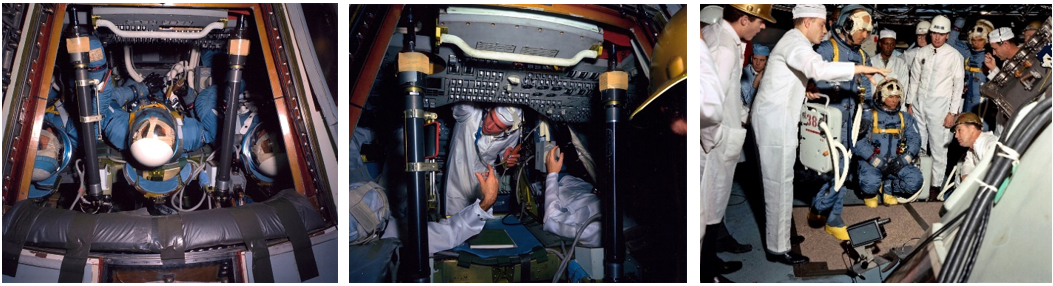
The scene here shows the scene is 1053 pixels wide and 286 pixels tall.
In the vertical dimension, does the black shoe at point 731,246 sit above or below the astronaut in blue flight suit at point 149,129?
below

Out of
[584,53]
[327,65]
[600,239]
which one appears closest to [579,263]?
[600,239]

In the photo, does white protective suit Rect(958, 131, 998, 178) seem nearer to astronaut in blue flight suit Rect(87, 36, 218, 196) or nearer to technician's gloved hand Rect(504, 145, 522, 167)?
technician's gloved hand Rect(504, 145, 522, 167)

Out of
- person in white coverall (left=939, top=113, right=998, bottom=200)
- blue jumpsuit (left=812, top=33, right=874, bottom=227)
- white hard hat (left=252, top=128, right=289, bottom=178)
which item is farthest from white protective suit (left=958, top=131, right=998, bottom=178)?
white hard hat (left=252, top=128, right=289, bottom=178)

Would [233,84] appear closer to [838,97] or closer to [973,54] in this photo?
[838,97]

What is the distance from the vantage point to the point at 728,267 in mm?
2234

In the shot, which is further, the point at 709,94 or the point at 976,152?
the point at 976,152

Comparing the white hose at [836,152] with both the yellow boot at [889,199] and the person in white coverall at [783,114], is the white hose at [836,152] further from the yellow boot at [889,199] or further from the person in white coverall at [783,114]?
the yellow boot at [889,199]

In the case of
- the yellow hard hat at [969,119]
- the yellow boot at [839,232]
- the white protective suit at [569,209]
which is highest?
the yellow hard hat at [969,119]

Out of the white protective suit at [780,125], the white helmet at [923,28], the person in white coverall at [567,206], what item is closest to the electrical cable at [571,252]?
the person in white coverall at [567,206]

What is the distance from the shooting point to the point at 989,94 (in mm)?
2436

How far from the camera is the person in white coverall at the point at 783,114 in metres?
2.17

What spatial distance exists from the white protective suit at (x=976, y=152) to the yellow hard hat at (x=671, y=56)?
4.29 ft

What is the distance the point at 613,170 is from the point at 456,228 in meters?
0.65

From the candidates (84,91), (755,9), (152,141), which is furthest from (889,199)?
(84,91)
